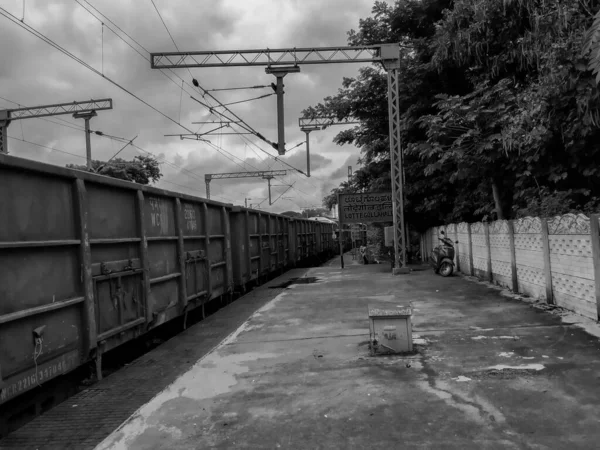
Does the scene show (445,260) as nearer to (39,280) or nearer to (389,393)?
(389,393)

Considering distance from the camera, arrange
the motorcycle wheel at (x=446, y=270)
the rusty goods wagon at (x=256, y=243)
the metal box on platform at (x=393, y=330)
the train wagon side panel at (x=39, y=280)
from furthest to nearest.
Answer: the motorcycle wheel at (x=446, y=270)
the rusty goods wagon at (x=256, y=243)
the metal box on platform at (x=393, y=330)
the train wagon side panel at (x=39, y=280)

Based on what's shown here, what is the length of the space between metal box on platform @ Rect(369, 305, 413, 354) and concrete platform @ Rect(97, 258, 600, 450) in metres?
0.19

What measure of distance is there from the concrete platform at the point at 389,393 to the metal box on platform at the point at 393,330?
194 millimetres

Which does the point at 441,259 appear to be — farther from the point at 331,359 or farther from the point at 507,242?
the point at 331,359

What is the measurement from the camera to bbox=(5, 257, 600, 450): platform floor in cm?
352

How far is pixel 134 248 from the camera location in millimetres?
6465

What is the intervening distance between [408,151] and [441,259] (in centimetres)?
401

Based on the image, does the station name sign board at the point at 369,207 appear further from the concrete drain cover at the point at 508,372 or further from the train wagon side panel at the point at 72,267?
the concrete drain cover at the point at 508,372

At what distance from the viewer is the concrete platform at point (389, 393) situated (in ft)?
11.5

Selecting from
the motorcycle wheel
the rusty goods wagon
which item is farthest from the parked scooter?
the rusty goods wagon

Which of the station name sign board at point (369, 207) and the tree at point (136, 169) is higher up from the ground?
the tree at point (136, 169)

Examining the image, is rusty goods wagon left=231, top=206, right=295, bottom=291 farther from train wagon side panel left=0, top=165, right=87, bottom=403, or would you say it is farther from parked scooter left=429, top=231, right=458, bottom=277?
train wagon side panel left=0, top=165, right=87, bottom=403

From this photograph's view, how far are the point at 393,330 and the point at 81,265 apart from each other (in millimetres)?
3607

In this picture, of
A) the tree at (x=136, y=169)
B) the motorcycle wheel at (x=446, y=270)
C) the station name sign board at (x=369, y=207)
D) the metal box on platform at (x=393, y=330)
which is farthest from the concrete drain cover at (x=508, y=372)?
the tree at (x=136, y=169)
